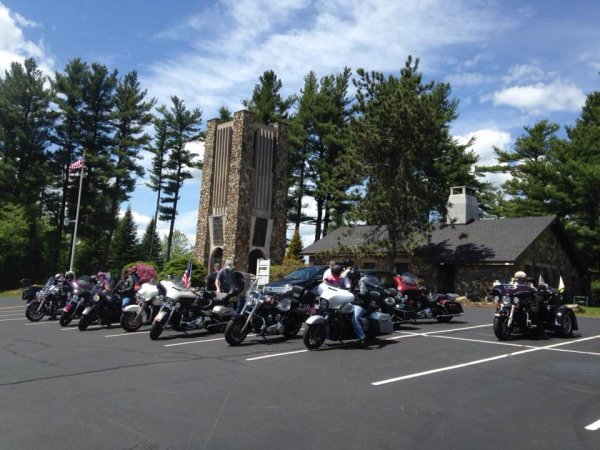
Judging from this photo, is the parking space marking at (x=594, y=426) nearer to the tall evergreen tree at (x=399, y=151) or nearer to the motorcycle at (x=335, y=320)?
the motorcycle at (x=335, y=320)

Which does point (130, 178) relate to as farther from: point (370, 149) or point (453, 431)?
point (453, 431)

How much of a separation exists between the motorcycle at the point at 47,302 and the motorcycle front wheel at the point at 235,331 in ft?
26.4

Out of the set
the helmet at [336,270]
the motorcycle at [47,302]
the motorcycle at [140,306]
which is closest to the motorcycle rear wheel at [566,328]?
the helmet at [336,270]

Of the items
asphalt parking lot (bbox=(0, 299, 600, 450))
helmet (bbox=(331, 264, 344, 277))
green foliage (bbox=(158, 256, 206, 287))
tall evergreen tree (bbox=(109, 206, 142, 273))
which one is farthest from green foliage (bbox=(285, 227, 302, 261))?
tall evergreen tree (bbox=(109, 206, 142, 273))

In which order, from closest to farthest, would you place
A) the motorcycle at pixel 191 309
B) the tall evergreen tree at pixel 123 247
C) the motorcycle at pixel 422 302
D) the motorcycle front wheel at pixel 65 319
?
1. the motorcycle at pixel 191 309
2. the motorcycle front wheel at pixel 65 319
3. the motorcycle at pixel 422 302
4. the tall evergreen tree at pixel 123 247

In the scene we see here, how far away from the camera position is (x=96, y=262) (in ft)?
193

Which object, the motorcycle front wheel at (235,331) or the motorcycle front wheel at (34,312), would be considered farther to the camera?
the motorcycle front wheel at (34,312)

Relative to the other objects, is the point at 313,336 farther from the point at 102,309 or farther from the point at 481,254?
the point at 481,254

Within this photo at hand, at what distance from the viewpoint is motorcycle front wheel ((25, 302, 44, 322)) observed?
1489 centimetres

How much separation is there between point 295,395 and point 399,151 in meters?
23.5

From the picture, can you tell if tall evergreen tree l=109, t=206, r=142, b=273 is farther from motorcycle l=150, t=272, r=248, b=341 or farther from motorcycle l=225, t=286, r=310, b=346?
motorcycle l=225, t=286, r=310, b=346

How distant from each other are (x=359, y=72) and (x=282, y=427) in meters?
27.0

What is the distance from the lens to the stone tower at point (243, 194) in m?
35.0

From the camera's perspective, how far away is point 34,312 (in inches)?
590
